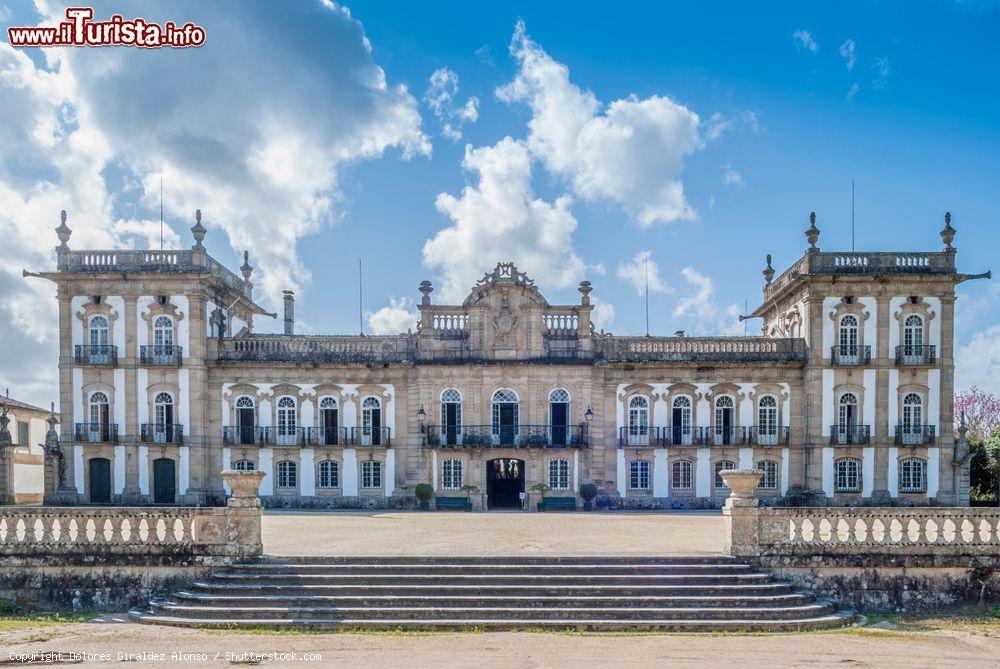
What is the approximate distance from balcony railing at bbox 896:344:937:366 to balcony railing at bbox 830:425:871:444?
10.2ft

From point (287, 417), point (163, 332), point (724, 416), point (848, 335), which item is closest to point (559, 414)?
point (724, 416)

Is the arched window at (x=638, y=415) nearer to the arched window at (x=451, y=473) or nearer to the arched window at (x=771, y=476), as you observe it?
the arched window at (x=771, y=476)

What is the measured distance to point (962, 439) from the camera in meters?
32.2

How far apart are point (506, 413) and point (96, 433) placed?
17330 mm

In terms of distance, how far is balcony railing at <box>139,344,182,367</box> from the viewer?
1283 inches

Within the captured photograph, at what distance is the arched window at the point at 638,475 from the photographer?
32844 mm

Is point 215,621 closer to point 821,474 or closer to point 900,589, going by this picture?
point 900,589

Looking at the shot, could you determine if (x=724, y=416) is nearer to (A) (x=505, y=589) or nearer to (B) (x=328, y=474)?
(B) (x=328, y=474)

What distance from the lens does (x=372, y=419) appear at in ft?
110

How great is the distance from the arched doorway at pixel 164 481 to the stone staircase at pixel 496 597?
67.3 feet

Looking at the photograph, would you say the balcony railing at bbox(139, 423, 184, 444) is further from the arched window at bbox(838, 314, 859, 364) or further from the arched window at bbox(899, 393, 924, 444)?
the arched window at bbox(899, 393, 924, 444)

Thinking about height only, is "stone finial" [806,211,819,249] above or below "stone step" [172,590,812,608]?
above

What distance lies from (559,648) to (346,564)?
452 centimetres

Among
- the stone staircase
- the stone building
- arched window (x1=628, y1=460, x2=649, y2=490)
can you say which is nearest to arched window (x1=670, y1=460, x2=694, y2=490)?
the stone building
